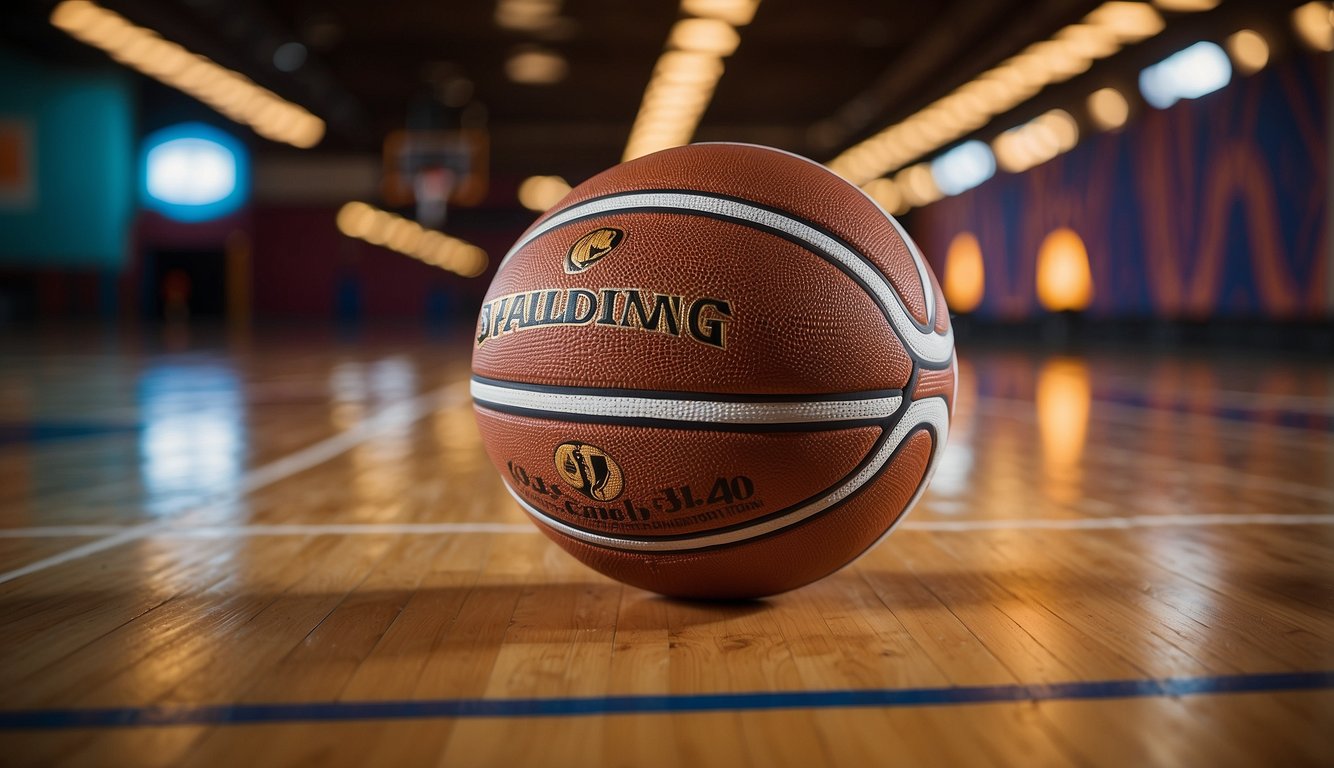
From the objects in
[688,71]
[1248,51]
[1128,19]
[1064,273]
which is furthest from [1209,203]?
[688,71]

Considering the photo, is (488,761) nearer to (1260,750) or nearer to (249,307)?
(1260,750)

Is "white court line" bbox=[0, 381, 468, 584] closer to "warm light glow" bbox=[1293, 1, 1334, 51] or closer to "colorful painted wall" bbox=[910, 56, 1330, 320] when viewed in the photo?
"warm light glow" bbox=[1293, 1, 1334, 51]

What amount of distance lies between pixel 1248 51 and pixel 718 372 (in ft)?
38.6

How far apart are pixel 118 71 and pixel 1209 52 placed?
54.6ft

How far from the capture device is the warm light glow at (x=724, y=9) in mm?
11418

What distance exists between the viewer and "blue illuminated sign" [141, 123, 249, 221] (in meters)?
21.0

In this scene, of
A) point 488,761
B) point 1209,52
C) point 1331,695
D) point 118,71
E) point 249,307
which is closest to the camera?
point 488,761

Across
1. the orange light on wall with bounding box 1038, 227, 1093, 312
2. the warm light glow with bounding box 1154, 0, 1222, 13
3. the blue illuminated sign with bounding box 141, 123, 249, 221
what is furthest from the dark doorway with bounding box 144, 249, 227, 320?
the warm light glow with bounding box 1154, 0, 1222, 13

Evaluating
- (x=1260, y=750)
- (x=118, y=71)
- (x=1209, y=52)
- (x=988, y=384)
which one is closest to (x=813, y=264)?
(x=1260, y=750)

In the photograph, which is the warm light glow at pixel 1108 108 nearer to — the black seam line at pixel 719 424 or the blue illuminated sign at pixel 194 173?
the black seam line at pixel 719 424

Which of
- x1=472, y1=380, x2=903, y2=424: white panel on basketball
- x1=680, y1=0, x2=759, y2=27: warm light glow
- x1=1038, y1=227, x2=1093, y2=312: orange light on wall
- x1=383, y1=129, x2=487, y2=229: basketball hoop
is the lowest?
x1=472, y1=380, x2=903, y2=424: white panel on basketball

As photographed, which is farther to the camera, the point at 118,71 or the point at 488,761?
the point at 118,71

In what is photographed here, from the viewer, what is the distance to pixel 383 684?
137 cm

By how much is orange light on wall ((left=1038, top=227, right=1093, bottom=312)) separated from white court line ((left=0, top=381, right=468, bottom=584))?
11.0m
